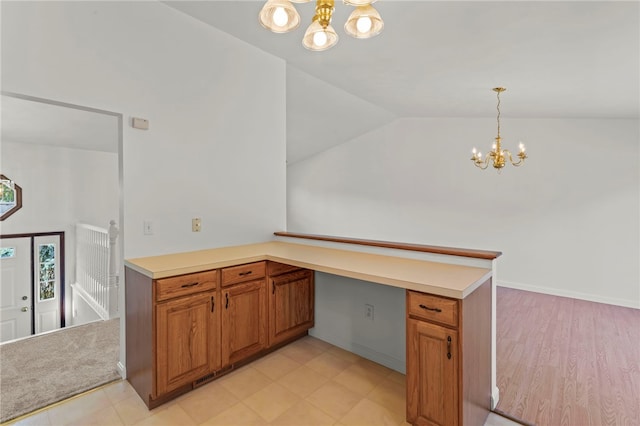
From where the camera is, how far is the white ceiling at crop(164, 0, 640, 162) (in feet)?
6.21

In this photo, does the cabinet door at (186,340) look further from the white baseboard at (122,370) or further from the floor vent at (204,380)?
the white baseboard at (122,370)

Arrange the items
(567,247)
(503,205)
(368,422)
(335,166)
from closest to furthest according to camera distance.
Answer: (368,422), (567,247), (503,205), (335,166)

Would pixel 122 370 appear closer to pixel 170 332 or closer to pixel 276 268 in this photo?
pixel 170 332

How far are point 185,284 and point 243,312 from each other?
53cm

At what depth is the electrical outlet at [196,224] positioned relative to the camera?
2.64m

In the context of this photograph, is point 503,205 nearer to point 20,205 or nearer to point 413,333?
point 413,333

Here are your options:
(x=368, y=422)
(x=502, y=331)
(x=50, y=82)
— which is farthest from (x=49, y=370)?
(x=502, y=331)

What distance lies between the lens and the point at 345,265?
2047 mm

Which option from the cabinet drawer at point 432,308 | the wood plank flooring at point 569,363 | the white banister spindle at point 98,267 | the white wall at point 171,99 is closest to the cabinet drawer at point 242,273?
the white wall at point 171,99

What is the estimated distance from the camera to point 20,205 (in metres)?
4.43

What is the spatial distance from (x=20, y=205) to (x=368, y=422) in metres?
5.37

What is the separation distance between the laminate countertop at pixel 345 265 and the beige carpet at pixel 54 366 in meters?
0.87

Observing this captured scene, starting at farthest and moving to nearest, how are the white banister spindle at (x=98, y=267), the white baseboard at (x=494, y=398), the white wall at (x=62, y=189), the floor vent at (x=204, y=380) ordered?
1. the white wall at (x=62, y=189)
2. the white banister spindle at (x=98, y=267)
3. the floor vent at (x=204, y=380)
4. the white baseboard at (x=494, y=398)

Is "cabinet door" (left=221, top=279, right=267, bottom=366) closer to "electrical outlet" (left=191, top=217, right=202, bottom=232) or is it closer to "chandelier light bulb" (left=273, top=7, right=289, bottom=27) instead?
"electrical outlet" (left=191, top=217, right=202, bottom=232)
